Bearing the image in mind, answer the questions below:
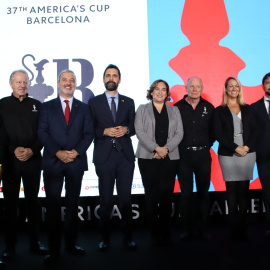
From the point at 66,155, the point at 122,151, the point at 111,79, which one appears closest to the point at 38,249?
the point at 66,155

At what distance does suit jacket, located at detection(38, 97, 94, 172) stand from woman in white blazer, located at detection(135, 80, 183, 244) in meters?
0.56

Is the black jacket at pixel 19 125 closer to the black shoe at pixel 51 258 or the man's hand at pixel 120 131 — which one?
the man's hand at pixel 120 131

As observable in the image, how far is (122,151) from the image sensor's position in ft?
9.84

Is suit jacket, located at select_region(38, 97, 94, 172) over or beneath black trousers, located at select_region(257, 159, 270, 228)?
over

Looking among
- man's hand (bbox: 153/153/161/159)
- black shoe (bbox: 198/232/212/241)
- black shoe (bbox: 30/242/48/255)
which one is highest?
man's hand (bbox: 153/153/161/159)

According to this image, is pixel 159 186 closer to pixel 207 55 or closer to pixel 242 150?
pixel 242 150

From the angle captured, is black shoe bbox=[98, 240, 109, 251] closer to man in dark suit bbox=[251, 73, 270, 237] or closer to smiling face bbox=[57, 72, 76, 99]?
smiling face bbox=[57, 72, 76, 99]

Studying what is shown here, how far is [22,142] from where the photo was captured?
2.84m

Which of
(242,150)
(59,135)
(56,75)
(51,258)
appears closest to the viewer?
(51,258)

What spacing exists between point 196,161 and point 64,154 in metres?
1.27

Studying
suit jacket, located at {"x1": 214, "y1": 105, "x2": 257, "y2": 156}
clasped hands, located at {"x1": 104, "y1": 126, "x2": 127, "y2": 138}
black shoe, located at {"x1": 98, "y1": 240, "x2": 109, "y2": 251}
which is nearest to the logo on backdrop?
clasped hands, located at {"x1": 104, "y1": 126, "x2": 127, "y2": 138}

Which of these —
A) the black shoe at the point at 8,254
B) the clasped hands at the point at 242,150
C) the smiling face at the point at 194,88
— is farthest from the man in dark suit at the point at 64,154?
the clasped hands at the point at 242,150

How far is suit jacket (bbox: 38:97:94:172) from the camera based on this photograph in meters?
2.71

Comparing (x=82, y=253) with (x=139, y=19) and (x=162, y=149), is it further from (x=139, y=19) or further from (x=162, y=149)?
(x=139, y=19)
